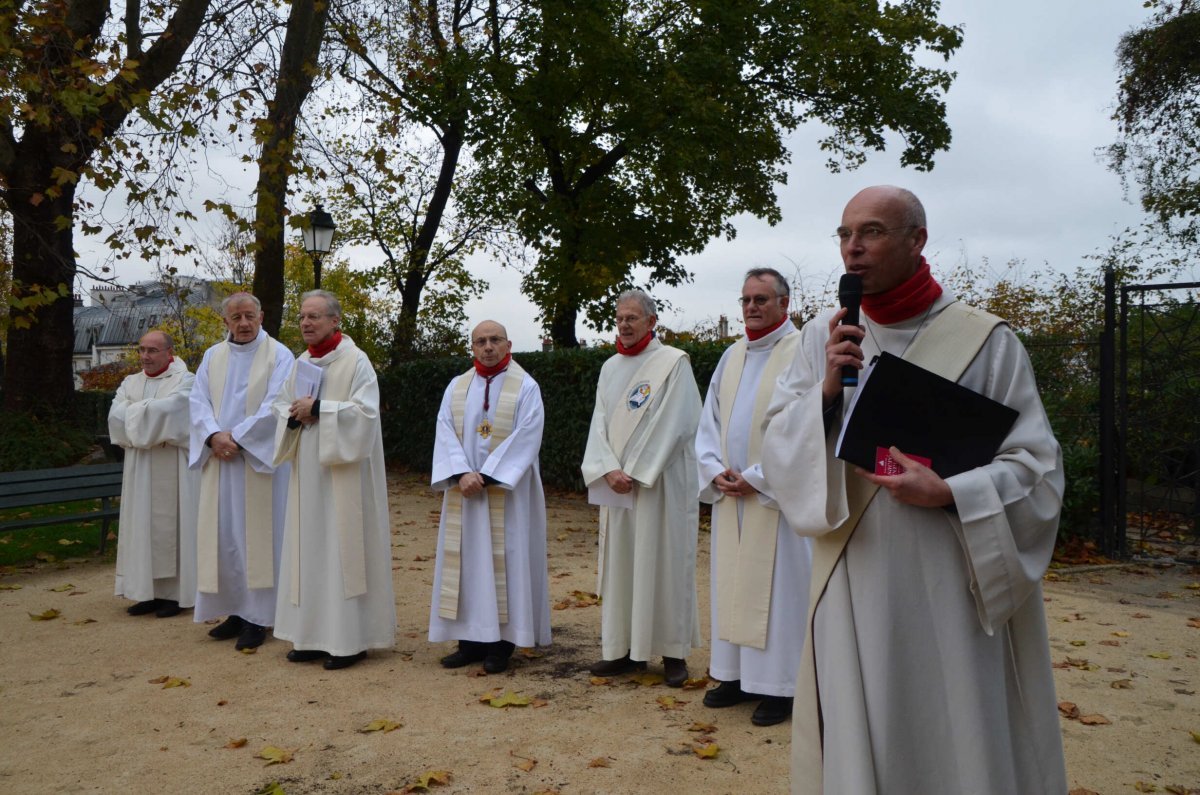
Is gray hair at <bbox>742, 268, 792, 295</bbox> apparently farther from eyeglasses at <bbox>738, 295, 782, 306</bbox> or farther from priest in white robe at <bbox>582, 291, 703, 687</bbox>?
priest in white robe at <bbox>582, 291, 703, 687</bbox>

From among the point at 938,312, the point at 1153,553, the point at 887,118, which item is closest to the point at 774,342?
the point at 938,312

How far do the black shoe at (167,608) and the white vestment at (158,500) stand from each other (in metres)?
0.05

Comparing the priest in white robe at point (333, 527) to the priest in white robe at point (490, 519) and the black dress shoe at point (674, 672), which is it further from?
the black dress shoe at point (674, 672)

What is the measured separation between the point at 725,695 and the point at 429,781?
1.78 meters

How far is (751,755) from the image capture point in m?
4.73

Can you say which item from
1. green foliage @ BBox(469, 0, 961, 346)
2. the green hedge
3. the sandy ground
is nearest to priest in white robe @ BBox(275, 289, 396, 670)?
the sandy ground

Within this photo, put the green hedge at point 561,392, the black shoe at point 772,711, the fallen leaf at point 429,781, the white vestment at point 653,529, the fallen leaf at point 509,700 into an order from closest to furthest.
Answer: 1. the fallen leaf at point 429,781
2. the black shoe at point 772,711
3. the fallen leaf at point 509,700
4. the white vestment at point 653,529
5. the green hedge at point 561,392

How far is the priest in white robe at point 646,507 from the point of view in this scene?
20.0 ft

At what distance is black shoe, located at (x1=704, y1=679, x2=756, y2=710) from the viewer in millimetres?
5473

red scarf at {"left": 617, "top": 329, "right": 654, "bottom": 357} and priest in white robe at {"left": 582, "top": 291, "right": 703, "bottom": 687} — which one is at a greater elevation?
red scarf at {"left": 617, "top": 329, "right": 654, "bottom": 357}

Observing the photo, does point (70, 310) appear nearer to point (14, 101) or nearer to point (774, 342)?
point (14, 101)

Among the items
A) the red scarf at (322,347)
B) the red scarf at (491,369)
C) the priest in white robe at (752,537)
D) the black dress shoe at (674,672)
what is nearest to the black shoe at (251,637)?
the red scarf at (322,347)

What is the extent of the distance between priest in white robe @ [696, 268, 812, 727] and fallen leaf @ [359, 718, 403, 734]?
5.53 feet

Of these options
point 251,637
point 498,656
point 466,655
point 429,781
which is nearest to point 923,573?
point 429,781
